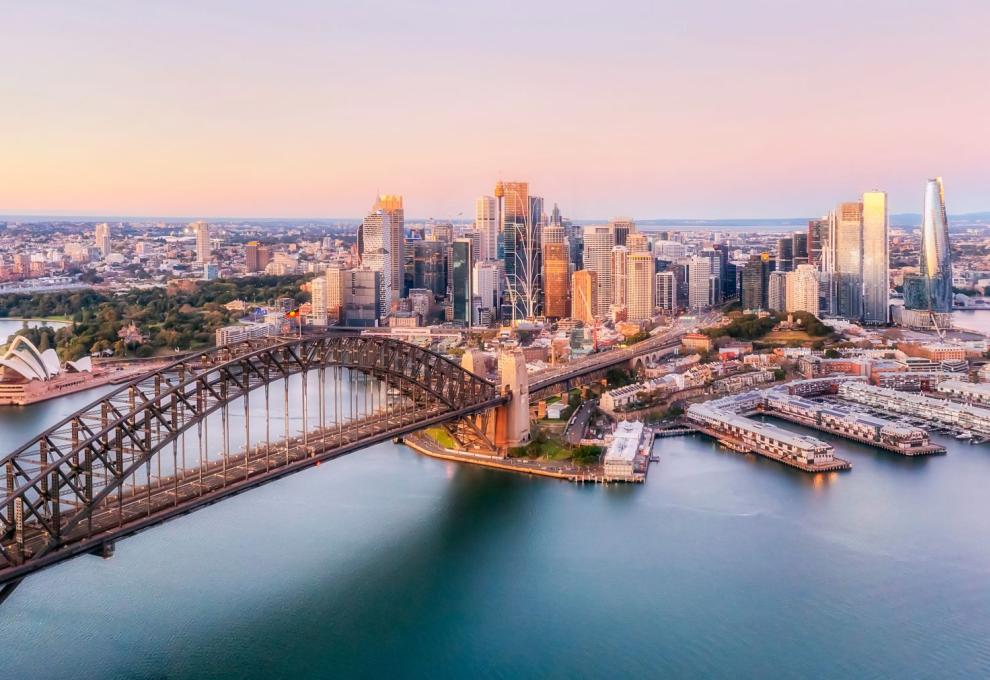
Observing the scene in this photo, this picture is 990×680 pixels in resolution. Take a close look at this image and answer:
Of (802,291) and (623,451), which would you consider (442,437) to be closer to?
(623,451)

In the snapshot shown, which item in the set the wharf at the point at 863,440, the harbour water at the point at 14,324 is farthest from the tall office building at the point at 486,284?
the wharf at the point at 863,440

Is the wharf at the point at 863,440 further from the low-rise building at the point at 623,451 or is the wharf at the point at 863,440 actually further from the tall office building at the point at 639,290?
the tall office building at the point at 639,290

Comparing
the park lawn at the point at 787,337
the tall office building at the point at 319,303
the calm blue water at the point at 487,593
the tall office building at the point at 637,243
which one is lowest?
the calm blue water at the point at 487,593

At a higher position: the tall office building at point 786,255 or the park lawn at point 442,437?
the tall office building at point 786,255

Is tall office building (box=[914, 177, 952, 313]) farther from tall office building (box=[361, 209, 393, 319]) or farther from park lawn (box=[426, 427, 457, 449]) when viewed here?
park lawn (box=[426, 427, 457, 449])

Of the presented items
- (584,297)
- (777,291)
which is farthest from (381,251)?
(777,291)

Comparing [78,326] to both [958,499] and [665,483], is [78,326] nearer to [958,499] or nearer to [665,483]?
[665,483]
